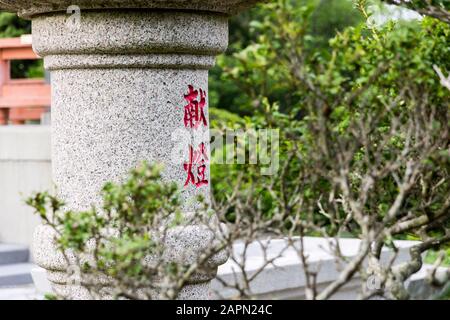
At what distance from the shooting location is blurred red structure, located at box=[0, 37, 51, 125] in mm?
10453

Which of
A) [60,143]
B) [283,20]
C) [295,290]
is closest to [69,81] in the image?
[60,143]

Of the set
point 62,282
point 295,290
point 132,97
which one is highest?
point 132,97

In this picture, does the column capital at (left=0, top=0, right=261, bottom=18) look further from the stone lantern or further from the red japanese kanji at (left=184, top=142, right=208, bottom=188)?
the red japanese kanji at (left=184, top=142, right=208, bottom=188)

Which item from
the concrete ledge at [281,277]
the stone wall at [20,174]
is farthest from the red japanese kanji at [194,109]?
the stone wall at [20,174]

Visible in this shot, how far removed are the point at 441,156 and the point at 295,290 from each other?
4117mm

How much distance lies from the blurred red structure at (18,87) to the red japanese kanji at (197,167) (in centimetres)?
632

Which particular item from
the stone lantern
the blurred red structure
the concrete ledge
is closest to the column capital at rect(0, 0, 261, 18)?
the stone lantern

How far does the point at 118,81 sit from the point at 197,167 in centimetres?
50

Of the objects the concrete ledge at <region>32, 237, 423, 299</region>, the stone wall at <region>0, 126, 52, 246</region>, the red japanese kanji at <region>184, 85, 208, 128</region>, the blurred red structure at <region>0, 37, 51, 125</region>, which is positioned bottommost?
the concrete ledge at <region>32, 237, 423, 299</region>

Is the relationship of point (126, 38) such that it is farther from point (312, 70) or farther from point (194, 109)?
point (312, 70)

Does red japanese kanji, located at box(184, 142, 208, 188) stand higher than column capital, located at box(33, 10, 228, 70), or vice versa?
column capital, located at box(33, 10, 228, 70)

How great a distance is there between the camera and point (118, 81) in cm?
409
